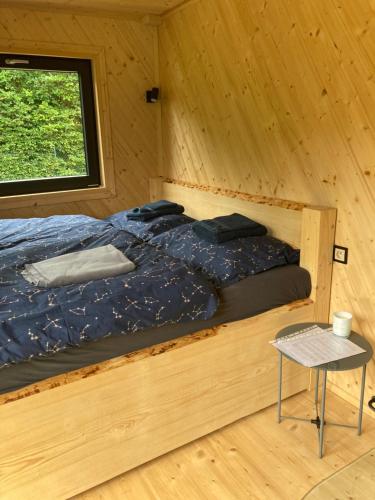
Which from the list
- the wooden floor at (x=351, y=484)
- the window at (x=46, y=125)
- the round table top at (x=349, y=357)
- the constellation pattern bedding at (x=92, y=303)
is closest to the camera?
the wooden floor at (x=351, y=484)

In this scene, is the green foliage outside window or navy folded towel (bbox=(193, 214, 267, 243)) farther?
the green foliage outside window

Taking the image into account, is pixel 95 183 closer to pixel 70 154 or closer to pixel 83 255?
pixel 70 154

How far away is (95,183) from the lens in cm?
359

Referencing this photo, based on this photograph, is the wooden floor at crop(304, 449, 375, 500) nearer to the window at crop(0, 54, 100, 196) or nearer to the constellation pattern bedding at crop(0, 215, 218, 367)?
the constellation pattern bedding at crop(0, 215, 218, 367)

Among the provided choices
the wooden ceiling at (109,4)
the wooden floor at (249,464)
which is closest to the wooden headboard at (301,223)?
the wooden floor at (249,464)

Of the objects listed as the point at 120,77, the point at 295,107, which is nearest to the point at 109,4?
the point at 120,77

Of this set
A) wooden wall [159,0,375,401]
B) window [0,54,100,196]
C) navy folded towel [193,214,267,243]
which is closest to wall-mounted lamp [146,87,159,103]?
wooden wall [159,0,375,401]

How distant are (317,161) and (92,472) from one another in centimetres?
183

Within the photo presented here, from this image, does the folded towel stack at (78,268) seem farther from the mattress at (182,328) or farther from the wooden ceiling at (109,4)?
the wooden ceiling at (109,4)

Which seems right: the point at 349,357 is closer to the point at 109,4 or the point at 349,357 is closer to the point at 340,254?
the point at 340,254

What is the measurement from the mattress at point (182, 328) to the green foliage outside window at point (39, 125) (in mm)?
2097

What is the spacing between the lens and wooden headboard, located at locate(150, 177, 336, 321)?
2.16 meters

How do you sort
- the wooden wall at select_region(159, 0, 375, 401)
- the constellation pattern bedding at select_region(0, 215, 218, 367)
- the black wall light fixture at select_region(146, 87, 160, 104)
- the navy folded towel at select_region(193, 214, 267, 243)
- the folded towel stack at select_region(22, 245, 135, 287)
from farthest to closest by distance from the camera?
the black wall light fixture at select_region(146, 87, 160, 104), the navy folded towel at select_region(193, 214, 267, 243), the wooden wall at select_region(159, 0, 375, 401), the folded towel stack at select_region(22, 245, 135, 287), the constellation pattern bedding at select_region(0, 215, 218, 367)

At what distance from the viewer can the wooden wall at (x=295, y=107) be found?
6.53ft
